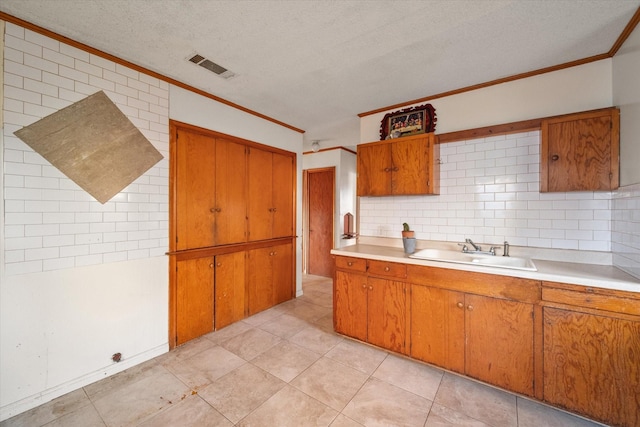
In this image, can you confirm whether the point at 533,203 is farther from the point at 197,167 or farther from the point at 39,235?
the point at 39,235

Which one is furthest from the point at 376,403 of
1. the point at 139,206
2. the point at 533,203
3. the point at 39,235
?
the point at 39,235

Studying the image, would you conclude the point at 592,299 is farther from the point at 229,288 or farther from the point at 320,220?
the point at 320,220

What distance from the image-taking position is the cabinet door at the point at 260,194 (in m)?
3.19

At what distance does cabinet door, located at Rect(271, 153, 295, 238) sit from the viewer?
138 inches

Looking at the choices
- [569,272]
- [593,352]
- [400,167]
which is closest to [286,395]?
[593,352]

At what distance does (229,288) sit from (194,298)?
0.42 m

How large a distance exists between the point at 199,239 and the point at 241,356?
4.06 feet

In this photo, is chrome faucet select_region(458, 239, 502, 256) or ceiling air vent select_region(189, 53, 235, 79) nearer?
ceiling air vent select_region(189, 53, 235, 79)

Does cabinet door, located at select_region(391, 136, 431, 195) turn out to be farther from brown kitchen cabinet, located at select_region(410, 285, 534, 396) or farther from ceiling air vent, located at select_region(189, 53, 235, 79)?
ceiling air vent, located at select_region(189, 53, 235, 79)

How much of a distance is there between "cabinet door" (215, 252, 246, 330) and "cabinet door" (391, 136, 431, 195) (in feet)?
6.69

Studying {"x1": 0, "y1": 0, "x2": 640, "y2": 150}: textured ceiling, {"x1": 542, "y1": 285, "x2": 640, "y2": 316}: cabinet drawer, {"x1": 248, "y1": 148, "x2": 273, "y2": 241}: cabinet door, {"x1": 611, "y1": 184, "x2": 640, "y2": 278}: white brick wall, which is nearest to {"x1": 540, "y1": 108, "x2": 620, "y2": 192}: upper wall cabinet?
{"x1": 611, "y1": 184, "x2": 640, "y2": 278}: white brick wall

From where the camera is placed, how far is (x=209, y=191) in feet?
8.93

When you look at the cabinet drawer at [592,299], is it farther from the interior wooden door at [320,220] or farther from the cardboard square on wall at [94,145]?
the interior wooden door at [320,220]

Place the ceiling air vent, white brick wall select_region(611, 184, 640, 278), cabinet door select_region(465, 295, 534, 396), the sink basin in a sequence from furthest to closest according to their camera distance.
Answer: the ceiling air vent → the sink basin → cabinet door select_region(465, 295, 534, 396) → white brick wall select_region(611, 184, 640, 278)
